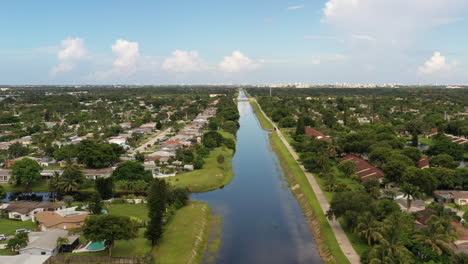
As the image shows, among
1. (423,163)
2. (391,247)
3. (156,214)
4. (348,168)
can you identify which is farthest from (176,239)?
(423,163)

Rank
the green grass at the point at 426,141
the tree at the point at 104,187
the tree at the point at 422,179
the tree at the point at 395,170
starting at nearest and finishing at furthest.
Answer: the tree at the point at 422,179 → the tree at the point at 104,187 → the tree at the point at 395,170 → the green grass at the point at 426,141

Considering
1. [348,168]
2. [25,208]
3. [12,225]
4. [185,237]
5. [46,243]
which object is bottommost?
[185,237]

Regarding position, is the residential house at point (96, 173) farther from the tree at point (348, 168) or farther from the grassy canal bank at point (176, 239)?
the tree at point (348, 168)

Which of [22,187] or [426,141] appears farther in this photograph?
[426,141]

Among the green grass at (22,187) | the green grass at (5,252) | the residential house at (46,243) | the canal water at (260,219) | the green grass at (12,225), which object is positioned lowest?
the canal water at (260,219)

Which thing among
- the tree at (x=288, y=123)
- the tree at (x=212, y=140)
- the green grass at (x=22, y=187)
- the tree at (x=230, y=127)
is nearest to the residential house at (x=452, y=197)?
the tree at (x=212, y=140)

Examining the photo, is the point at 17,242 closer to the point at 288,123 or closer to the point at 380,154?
the point at 380,154
